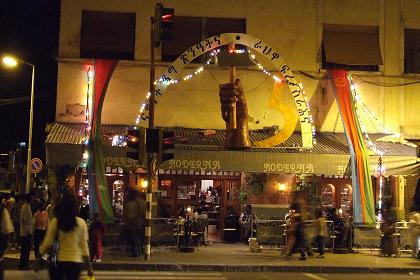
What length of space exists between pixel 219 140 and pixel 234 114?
A: 47.7 inches

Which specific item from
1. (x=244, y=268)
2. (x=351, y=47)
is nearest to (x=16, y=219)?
(x=244, y=268)

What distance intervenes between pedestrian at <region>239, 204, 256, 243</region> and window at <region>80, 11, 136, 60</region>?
6.56m

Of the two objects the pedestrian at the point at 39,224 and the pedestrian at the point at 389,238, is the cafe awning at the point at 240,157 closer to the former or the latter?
the pedestrian at the point at 389,238

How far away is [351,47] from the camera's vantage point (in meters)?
22.3

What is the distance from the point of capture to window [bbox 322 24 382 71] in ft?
72.2

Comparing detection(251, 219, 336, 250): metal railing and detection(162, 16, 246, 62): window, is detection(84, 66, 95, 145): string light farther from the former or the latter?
detection(251, 219, 336, 250): metal railing

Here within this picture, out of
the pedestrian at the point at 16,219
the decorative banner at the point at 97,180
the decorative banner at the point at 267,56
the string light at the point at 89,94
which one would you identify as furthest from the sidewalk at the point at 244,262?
the string light at the point at 89,94

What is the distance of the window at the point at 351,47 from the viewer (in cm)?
2200

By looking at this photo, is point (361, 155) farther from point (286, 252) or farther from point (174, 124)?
point (174, 124)

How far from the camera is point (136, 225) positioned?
55.1ft

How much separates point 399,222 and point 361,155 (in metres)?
2.38

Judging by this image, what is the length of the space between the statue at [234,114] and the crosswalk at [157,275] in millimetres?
5597

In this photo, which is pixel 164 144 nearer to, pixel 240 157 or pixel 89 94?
pixel 240 157

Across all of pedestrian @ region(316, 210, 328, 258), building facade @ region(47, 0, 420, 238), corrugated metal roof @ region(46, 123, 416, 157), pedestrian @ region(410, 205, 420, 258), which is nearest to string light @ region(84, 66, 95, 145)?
building facade @ region(47, 0, 420, 238)
